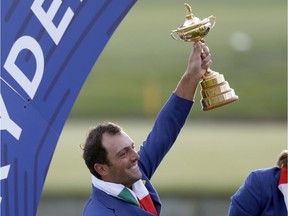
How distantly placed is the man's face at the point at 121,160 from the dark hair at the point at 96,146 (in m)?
0.02

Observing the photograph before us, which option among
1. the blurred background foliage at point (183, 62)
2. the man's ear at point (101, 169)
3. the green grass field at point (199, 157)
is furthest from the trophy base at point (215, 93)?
the blurred background foliage at point (183, 62)

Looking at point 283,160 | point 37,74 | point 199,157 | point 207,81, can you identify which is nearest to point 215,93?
point 207,81

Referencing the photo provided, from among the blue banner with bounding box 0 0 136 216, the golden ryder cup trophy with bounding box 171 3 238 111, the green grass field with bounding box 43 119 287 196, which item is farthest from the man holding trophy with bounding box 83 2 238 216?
the green grass field with bounding box 43 119 287 196

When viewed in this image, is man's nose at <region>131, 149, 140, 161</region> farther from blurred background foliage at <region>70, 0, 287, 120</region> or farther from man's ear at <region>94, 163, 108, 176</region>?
blurred background foliage at <region>70, 0, 287, 120</region>

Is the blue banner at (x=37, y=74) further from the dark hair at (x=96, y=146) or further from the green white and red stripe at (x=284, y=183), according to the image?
the green white and red stripe at (x=284, y=183)

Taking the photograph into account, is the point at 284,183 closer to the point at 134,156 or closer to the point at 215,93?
the point at 215,93

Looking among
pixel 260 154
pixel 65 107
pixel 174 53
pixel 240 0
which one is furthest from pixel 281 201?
pixel 240 0

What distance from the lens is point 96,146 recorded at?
12.9ft

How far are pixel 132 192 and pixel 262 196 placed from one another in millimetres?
453

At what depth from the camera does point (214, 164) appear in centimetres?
1311

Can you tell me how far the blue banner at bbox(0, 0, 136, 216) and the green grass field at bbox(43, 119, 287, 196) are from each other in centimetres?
748

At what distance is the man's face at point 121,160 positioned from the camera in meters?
3.88

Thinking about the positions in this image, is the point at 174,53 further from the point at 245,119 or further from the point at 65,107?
the point at 65,107

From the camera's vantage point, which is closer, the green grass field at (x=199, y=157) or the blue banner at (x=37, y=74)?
the blue banner at (x=37, y=74)
